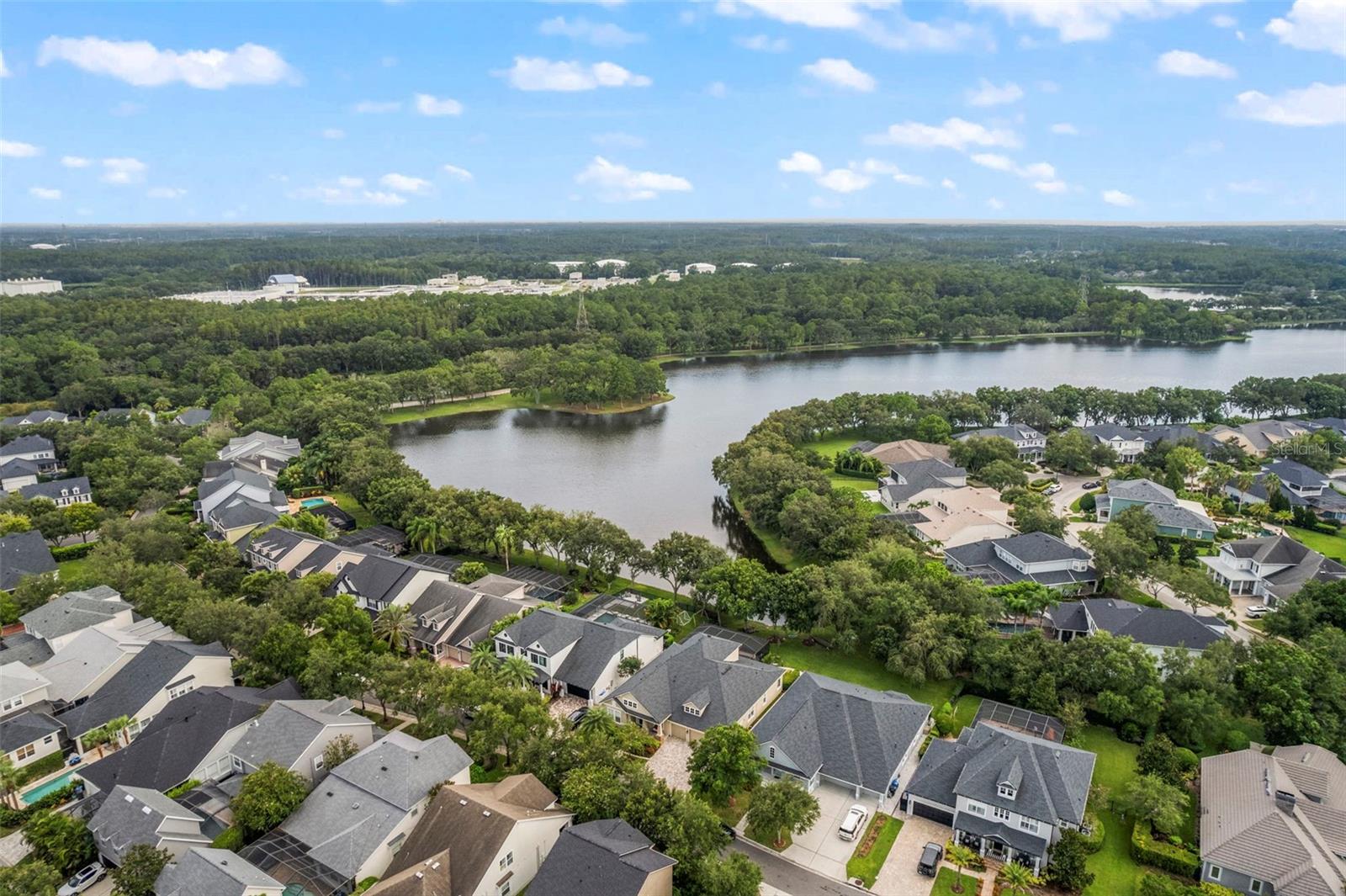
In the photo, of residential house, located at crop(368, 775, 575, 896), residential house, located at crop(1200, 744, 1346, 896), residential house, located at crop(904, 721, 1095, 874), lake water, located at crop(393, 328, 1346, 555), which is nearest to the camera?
residential house, located at crop(368, 775, 575, 896)

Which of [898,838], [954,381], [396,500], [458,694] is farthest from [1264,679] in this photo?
[954,381]

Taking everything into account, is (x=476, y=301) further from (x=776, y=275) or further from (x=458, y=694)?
(x=458, y=694)

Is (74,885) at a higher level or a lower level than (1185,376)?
lower

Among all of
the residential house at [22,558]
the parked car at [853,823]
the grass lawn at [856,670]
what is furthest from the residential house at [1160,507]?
the residential house at [22,558]

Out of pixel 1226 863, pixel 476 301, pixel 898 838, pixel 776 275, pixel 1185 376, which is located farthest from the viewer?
pixel 776 275

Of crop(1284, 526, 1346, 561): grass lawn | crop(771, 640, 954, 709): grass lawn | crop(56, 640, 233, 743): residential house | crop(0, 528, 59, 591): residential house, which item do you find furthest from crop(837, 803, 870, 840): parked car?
crop(0, 528, 59, 591): residential house

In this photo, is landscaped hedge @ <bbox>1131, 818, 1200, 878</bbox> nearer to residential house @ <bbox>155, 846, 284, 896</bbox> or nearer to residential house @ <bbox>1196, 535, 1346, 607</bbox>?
residential house @ <bbox>1196, 535, 1346, 607</bbox>

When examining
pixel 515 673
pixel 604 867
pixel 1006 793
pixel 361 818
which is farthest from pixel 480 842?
pixel 1006 793

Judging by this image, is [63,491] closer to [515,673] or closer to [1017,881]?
[515,673]
